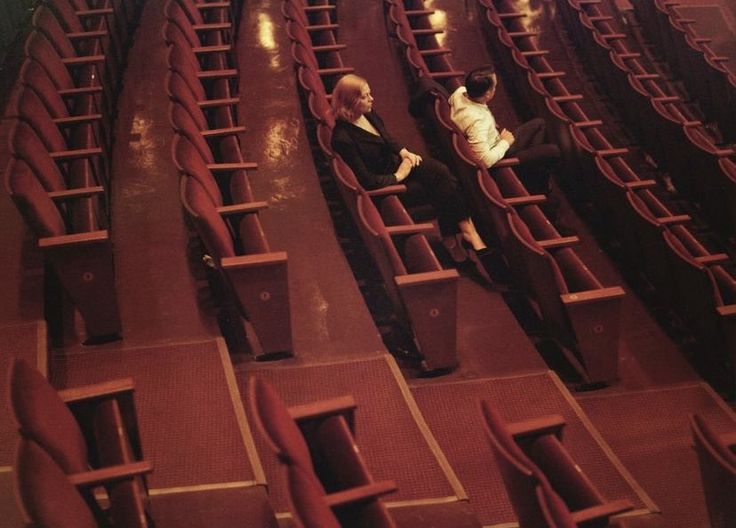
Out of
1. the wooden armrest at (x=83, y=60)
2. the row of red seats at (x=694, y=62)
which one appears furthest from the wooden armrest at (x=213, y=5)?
the row of red seats at (x=694, y=62)

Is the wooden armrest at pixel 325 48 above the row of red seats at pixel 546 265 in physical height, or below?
above

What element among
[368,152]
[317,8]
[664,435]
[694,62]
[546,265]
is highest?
[317,8]

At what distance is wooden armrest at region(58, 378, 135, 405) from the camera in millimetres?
310

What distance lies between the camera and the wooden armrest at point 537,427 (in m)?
0.31

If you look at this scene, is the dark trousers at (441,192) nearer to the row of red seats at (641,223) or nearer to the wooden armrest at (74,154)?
the row of red seats at (641,223)

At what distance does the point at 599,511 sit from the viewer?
279 mm

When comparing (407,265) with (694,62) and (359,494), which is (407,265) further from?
(694,62)

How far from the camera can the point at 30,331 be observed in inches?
15.9

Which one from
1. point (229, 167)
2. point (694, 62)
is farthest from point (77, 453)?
point (694, 62)

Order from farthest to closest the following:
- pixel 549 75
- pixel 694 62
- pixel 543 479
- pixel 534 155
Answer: pixel 694 62
pixel 549 75
pixel 534 155
pixel 543 479

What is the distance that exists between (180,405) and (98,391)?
0.06m

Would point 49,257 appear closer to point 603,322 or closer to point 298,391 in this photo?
point 298,391

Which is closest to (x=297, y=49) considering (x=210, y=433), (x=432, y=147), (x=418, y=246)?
(x=432, y=147)

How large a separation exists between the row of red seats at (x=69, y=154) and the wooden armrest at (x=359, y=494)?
21 centimetres
